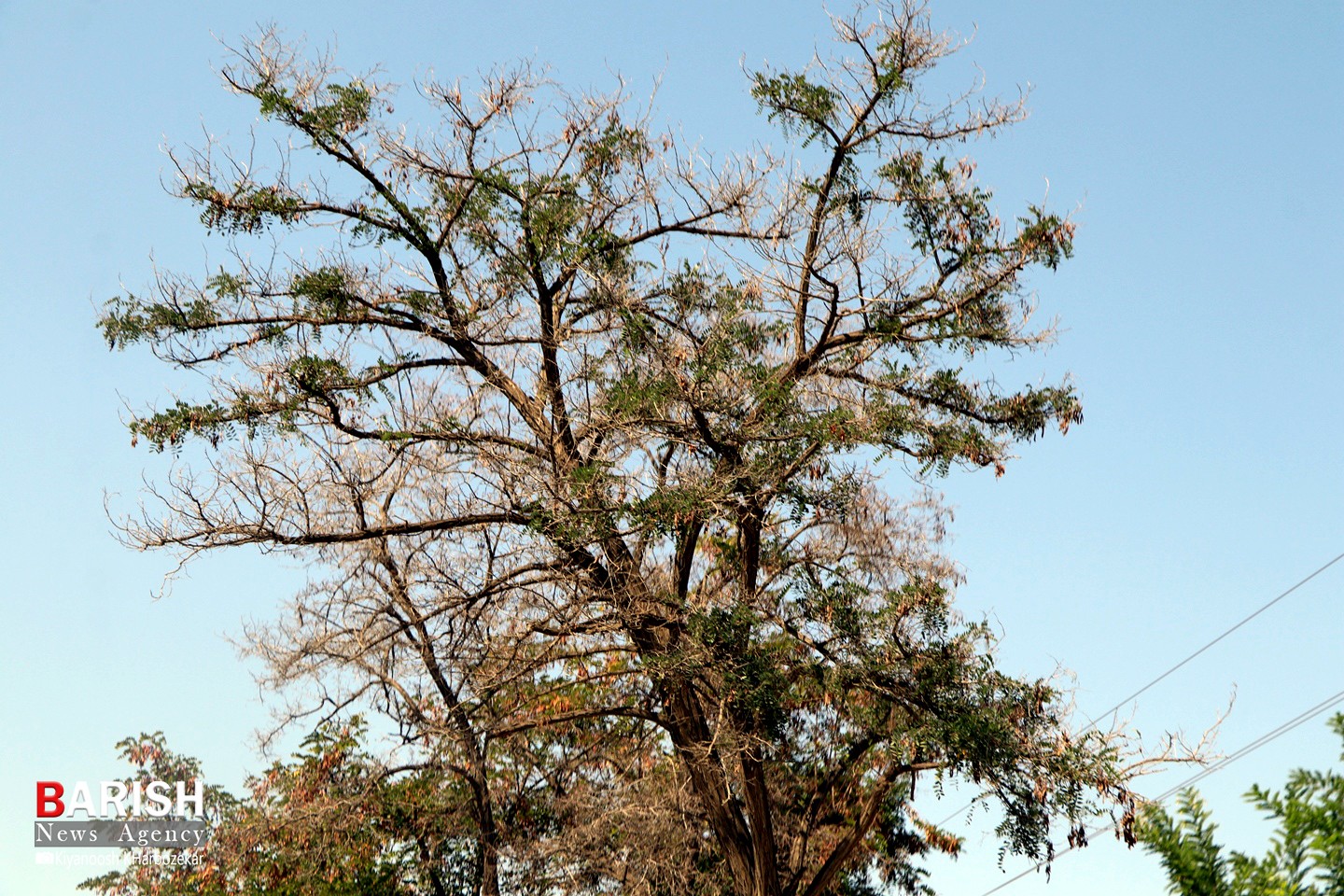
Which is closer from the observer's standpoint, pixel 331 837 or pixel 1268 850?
pixel 1268 850

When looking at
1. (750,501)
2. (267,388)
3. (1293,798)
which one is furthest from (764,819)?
(1293,798)

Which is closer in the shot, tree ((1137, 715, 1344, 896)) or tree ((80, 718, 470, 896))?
tree ((1137, 715, 1344, 896))

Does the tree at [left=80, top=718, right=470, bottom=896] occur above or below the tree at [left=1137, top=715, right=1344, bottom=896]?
above

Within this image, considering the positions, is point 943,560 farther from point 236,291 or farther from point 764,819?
point 236,291
